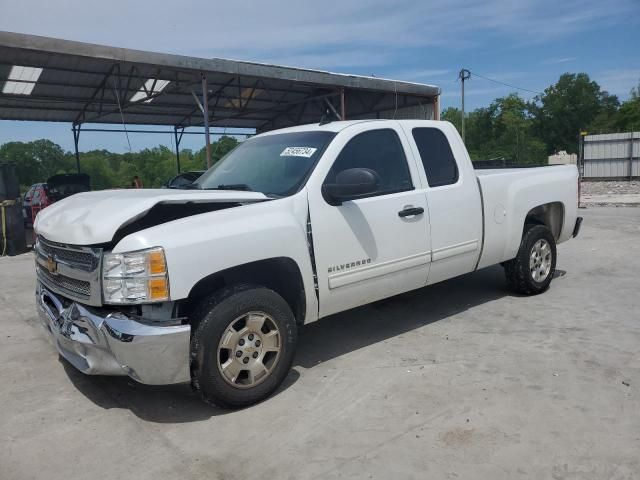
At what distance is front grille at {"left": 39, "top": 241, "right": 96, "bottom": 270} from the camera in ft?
10.7

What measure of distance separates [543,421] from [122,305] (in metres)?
2.66

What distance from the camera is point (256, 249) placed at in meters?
3.42

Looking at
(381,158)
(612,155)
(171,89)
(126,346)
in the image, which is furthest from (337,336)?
(612,155)

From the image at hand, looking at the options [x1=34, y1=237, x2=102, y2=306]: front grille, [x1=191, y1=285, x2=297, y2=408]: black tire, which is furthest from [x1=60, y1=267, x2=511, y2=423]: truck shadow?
[x1=34, y1=237, x2=102, y2=306]: front grille

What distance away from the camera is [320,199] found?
3.83 metres

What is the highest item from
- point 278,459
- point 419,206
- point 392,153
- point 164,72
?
point 164,72

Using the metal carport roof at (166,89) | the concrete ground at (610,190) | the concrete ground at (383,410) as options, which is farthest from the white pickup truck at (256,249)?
the concrete ground at (610,190)

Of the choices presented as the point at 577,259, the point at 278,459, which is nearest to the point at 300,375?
the point at 278,459

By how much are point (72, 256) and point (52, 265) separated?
0.34m

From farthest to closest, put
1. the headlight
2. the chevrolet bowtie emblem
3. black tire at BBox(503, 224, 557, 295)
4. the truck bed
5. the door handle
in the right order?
black tire at BBox(503, 224, 557, 295) < the truck bed < the door handle < the chevrolet bowtie emblem < the headlight

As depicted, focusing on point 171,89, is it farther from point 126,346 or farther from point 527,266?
point 126,346

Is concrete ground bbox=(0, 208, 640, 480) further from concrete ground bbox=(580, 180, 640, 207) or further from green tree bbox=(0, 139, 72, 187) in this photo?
green tree bbox=(0, 139, 72, 187)

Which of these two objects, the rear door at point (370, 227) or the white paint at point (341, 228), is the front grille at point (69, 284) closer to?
the white paint at point (341, 228)

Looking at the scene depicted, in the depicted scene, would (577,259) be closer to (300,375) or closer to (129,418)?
(300,375)
